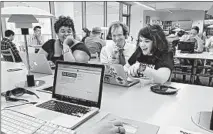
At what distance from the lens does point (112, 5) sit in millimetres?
9680

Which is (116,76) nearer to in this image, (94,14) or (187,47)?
(187,47)

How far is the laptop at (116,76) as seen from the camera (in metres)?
1.33

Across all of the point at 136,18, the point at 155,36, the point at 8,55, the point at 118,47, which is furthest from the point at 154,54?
the point at 136,18

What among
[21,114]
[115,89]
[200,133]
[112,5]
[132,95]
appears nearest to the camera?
[200,133]

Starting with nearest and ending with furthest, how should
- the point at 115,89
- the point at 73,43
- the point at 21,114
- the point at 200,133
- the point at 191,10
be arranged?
the point at 200,133, the point at 21,114, the point at 115,89, the point at 73,43, the point at 191,10

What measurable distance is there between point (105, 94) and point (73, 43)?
1042 millimetres

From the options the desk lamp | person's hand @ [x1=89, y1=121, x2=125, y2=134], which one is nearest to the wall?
the desk lamp

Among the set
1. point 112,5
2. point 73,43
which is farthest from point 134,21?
point 73,43

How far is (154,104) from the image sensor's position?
1070 mm

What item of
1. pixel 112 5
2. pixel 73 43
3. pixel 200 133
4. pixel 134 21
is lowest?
pixel 200 133

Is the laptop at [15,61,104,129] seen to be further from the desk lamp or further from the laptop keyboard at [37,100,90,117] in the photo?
the desk lamp

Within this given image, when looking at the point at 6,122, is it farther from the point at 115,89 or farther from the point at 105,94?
the point at 115,89

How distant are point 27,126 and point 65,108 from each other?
22cm

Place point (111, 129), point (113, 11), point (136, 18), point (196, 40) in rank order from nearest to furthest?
point (111, 129), point (196, 40), point (113, 11), point (136, 18)
